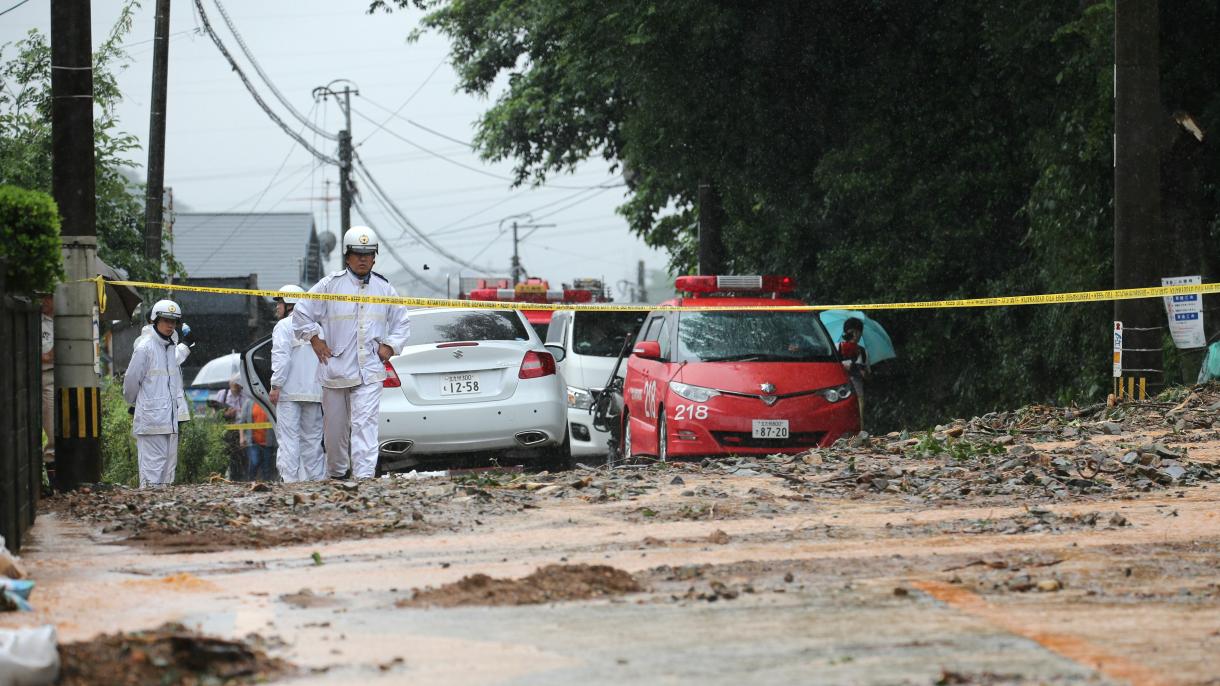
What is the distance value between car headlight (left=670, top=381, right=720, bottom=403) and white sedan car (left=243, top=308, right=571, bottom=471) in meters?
1.10

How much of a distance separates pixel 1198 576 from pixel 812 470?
4131 mm

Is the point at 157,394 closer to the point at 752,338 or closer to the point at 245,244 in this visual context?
the point at 752,338

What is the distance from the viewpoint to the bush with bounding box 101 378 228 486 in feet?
57.3

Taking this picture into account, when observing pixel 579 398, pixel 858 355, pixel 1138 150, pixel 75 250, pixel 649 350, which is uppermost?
pixel 1138 150

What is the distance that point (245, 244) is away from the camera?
218ft

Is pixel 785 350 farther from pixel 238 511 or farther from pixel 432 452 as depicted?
pixel 238 511

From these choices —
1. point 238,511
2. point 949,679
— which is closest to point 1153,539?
point 949,679

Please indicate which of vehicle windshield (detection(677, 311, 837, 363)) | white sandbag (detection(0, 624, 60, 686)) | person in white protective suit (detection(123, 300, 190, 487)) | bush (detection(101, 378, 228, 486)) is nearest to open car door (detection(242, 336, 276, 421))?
person in white protective suit (detection(123, 300, 190, 487))

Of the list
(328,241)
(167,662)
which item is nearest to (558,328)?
(167,662)

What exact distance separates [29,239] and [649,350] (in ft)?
22.8

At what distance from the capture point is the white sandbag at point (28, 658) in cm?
439

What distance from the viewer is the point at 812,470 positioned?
33.9 feet

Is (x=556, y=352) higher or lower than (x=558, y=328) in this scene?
lower

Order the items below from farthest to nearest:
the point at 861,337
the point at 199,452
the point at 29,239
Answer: the point at 861,337 < the point at 199,452 < the point at 29,239
